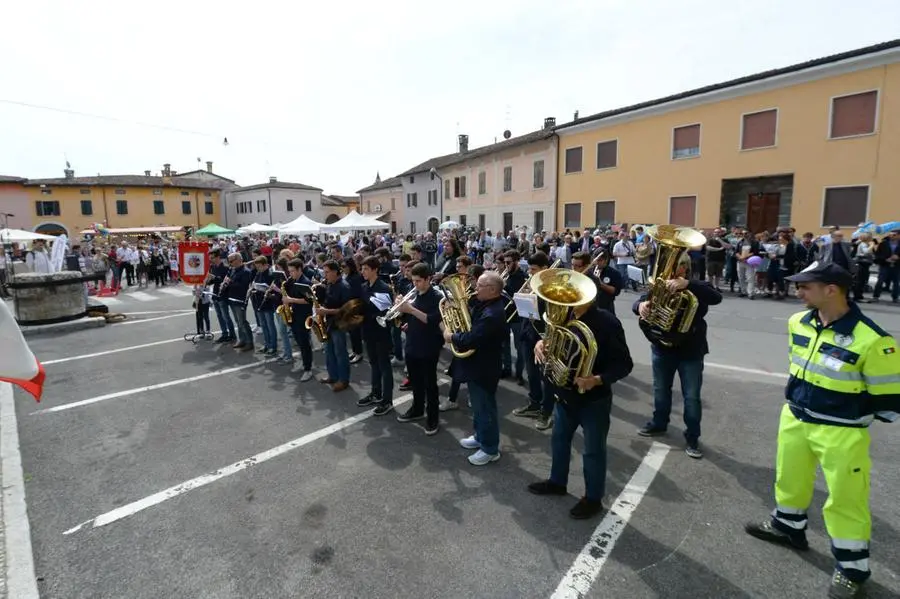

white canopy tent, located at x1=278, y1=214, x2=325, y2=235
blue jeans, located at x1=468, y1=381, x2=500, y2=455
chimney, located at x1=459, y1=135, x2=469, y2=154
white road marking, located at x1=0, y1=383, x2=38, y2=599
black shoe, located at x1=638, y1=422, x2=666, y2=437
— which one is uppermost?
chimney, located at x1=459, y1=135, x2=469, y2=154

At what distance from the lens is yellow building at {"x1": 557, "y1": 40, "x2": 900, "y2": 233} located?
16797mm

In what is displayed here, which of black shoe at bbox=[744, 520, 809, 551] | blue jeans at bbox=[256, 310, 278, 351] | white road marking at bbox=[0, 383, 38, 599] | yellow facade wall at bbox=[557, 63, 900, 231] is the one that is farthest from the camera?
yellow facade wall at bbox=[557, 63, 900, 231]

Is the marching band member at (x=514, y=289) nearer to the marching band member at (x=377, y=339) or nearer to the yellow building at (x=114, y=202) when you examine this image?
the marching band member at (x=377, y=339)

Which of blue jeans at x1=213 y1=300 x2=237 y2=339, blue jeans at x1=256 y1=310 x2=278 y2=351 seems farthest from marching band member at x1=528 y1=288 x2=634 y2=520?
blue jeans at x1=213 y1=300 x2=237 y2=339

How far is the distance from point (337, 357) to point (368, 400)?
91 cm

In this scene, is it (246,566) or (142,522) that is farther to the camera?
(142,522)

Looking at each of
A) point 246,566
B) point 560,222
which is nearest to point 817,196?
point 560,222

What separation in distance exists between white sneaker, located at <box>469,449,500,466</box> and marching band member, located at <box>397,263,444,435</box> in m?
0.79

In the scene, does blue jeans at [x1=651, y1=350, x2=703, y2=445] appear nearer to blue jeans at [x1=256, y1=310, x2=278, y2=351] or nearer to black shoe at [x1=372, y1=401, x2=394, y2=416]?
black shoe at [x1=372, y1=401, x2=394, y2=416]

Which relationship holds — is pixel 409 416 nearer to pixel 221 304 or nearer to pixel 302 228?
pixel 221 304

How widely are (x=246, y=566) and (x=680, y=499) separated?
329 centimetres

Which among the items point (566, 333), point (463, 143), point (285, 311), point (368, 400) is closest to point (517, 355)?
point (368, 400)

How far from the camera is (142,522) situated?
12.4 ft

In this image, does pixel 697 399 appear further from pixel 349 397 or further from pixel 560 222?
pixel 560 222
